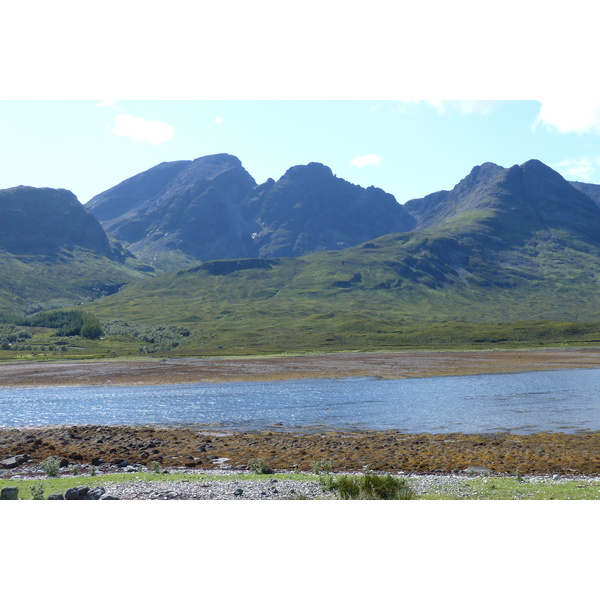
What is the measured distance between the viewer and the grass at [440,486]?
1992 centimetres

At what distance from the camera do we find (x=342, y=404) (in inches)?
2231

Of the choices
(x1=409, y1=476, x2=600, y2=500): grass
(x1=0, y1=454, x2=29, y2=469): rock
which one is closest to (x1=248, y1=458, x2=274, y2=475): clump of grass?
(x1=409, y1=476, x2=600, y2=500): grass

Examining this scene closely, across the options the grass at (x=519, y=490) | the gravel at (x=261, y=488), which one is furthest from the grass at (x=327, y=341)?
the grass at (x=519, y=490)

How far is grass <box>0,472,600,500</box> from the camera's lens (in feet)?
65.4

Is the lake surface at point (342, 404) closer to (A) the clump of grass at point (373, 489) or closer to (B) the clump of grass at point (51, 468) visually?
(B) the clump of grass at point (51, 468)

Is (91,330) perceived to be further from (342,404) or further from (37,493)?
(37,493)

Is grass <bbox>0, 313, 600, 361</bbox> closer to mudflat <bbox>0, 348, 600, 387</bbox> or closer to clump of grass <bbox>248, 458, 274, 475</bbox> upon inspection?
mudflat <bbox>0, 348, 600, 387</bbox>

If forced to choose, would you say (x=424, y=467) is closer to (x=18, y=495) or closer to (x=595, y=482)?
(x=595, y=482)

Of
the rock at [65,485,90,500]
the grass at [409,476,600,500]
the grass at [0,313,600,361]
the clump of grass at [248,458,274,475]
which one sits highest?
the rock at [65,485,90,500]

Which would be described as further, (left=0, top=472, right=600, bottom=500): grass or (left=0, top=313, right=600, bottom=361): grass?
(left=0, top=313, right=600, bottom=361): grass

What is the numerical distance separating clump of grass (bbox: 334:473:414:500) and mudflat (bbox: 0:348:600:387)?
64585 millimetres

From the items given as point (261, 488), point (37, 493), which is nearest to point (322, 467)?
point (261, 488)
